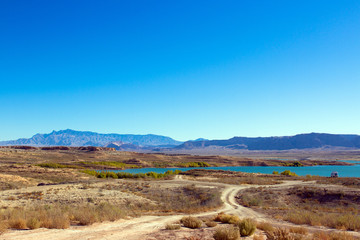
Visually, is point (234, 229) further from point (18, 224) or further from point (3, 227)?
point (3, 227)

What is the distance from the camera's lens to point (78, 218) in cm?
1388

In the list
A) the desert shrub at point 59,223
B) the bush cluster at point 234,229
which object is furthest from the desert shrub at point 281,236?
the desert shrub at point 59,223

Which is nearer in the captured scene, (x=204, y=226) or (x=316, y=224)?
(x=204, y=226)

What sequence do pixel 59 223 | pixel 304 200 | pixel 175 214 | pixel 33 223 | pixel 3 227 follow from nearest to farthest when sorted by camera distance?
1. pixel 3 227
2. pixel 33 223
3. pixel 59 223
4. pixel 175 214
5. pixel 304 200

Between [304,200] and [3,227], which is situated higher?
[3,227]

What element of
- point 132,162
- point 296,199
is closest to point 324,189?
point 296,199

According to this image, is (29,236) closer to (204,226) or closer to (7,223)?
(7,223)

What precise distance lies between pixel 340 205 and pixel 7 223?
2528cm

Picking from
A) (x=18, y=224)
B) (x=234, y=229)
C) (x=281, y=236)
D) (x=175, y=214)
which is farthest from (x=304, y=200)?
(x=18, y=224)

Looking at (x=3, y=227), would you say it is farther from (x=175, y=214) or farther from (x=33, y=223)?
(x=175, y=214)

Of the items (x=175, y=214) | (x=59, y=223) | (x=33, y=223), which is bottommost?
(x=175, y=214)

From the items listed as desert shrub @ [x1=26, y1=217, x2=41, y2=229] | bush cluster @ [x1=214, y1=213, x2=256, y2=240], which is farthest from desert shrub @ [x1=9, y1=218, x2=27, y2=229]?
bush cluster @ [x1=214, y1=213, x2=256, y2=240]

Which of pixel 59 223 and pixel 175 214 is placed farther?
pixel 175 214

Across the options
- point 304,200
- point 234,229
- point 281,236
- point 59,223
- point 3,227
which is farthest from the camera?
point 304,200
